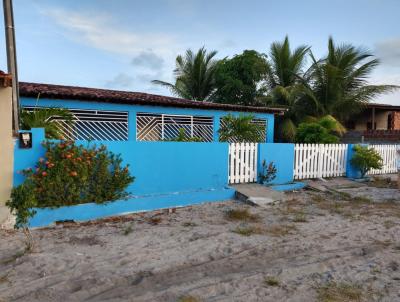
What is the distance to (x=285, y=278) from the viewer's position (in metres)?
3.33

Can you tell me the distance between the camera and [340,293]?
299cm

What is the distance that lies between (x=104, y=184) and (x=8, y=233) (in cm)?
168

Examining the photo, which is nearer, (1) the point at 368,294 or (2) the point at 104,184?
(1) the point at 368,294

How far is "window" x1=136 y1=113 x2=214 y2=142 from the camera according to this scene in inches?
441

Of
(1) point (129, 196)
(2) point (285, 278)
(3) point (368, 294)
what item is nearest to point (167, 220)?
(1) point (129, 196)

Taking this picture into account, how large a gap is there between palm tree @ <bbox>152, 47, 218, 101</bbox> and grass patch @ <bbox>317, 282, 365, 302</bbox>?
18.8 metres

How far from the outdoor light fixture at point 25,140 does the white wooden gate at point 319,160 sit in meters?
7.14

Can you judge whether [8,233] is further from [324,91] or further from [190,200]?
[324,91]

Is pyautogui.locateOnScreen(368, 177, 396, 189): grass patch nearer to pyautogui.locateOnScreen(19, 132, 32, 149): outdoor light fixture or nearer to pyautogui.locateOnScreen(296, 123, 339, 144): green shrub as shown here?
pyautogui.locateOnScreen(296, 123, 339, 144): green shrub

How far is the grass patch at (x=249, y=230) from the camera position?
4.96m

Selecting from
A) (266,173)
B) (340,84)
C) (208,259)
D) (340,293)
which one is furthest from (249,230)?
(340,84)

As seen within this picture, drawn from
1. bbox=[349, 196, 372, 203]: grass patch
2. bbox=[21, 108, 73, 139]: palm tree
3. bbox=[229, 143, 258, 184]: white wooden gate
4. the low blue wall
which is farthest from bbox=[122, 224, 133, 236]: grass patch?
bbox=[349, 196, 372, 203]: grass patch

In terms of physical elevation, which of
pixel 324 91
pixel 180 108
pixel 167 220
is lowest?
pixel 167 220

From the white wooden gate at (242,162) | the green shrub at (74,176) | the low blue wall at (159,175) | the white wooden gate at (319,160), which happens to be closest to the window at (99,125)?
the low blue wall at (159,175)
